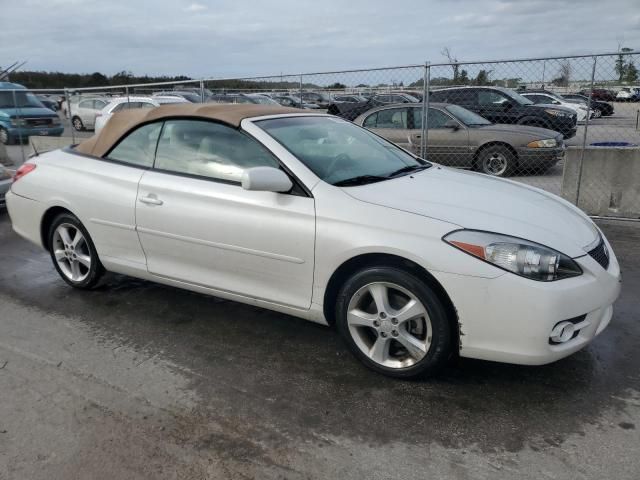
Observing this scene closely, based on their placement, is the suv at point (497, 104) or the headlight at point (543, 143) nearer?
the headlight at point (543, 143)

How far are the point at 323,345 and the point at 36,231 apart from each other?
2842 mm

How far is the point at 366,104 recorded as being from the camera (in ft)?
37.6

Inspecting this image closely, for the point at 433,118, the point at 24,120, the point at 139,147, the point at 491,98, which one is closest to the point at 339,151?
the point at 139,147

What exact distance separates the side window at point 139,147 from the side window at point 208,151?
0.28ft

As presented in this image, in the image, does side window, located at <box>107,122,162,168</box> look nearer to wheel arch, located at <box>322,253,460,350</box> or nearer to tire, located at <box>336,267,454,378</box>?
wheel arch, located at <box>322,253,460,350</box>

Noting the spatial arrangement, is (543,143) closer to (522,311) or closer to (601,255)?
(601,255)

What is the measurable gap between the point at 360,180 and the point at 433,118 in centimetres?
689

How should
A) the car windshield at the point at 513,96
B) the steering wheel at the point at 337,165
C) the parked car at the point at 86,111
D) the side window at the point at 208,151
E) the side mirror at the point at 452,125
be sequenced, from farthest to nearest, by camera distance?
the parked car at the point at 86,111, the car windshield at the point at 513,96, the side mirror at the point at 452,125, the side window at the point at 208,151, the steering wheel at the point at 337,165

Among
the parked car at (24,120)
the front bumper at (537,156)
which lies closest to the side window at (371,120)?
the front bumper at (537,156)

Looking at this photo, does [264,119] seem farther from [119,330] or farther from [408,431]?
[408,431]

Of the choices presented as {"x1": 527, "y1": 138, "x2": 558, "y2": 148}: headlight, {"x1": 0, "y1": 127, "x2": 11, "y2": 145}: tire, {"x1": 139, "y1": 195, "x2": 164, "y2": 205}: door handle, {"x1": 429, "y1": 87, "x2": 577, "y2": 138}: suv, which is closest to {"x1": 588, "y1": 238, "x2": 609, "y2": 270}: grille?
{"x1": 139, "y1": 195, "x2": 164, "y2": 205}: door handle

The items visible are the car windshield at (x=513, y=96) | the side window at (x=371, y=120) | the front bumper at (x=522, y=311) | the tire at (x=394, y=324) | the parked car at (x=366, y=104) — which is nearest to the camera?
the front bumper at (x=522, y=311)

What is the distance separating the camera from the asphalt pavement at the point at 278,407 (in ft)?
8.11

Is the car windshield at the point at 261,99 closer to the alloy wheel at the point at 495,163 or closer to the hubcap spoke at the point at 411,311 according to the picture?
the alloy wheel at the point at 495,163
